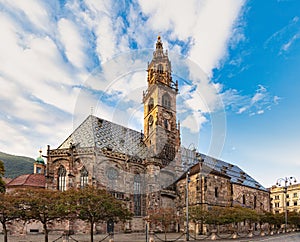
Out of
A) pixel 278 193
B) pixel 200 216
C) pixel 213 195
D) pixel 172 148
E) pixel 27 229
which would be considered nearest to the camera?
pixel 200 216

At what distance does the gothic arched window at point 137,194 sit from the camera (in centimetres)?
4019

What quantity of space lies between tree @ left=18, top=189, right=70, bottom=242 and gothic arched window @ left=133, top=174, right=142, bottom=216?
685 inches

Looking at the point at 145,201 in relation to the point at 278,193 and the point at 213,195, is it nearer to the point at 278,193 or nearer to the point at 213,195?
the point at 213,195

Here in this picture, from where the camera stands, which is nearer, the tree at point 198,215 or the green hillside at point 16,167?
the tree at point 198,215

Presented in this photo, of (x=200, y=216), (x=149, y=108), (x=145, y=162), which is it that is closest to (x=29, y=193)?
(x=200, y=216)

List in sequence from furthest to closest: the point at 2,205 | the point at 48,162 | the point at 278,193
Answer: the point at 278,193 → the point at 48,162 → the point at 2,205

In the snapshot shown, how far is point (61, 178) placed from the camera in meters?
37.7

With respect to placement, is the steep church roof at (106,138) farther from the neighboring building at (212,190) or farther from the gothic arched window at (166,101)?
the neighboring building at (212,190)

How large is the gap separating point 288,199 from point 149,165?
55.4m

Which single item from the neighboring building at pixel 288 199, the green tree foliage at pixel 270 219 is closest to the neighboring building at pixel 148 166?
the green tree foliage at pixel 270 219

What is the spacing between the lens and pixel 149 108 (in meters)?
54.7

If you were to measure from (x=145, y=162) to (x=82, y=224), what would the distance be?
529 inches

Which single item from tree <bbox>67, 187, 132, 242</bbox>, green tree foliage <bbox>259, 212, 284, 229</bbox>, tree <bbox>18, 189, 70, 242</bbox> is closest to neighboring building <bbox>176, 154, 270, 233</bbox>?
green tree foliage <bbox>259, 212, 284, 229</bbox>

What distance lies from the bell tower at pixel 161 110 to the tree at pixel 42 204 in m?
24.1
